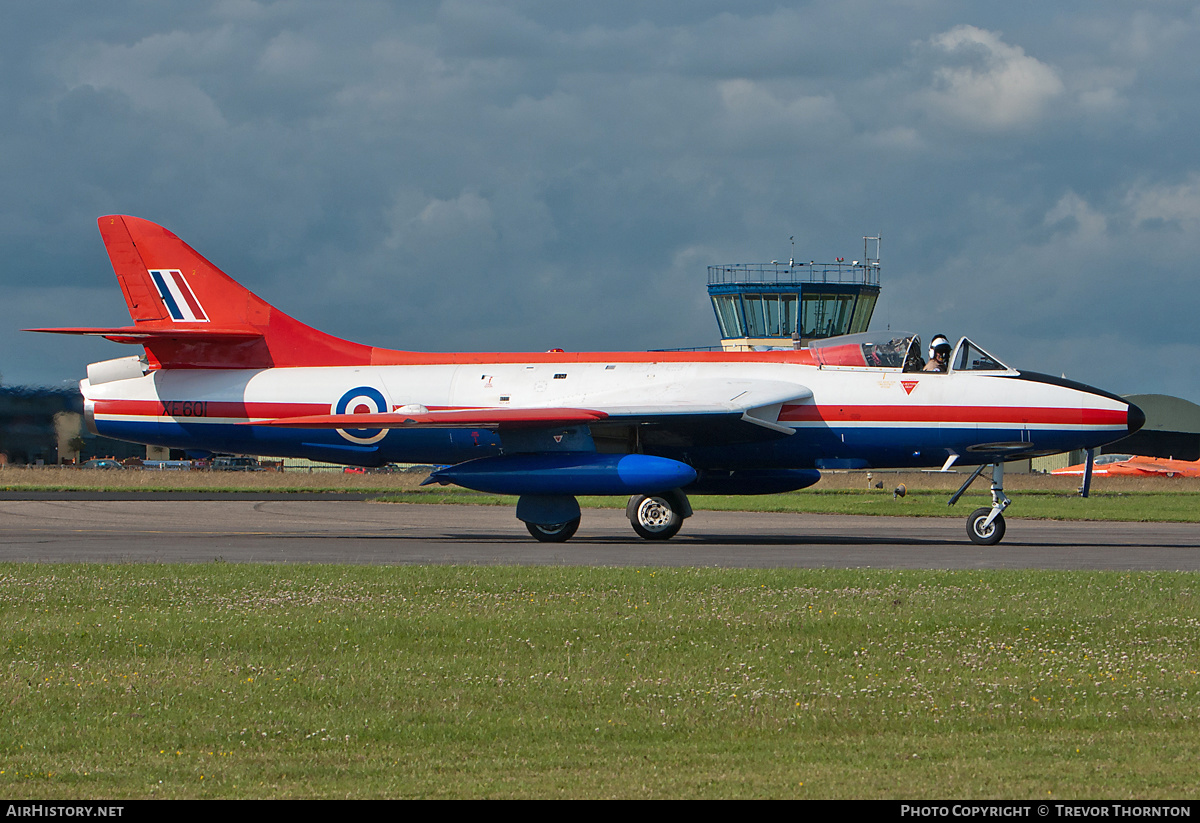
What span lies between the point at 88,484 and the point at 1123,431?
35854mm

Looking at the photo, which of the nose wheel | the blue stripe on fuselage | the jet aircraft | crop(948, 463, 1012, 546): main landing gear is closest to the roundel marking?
the jet aircraft

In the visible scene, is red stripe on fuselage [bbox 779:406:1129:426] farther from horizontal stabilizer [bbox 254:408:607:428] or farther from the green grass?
the green grass

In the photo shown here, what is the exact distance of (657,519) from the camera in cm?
2097

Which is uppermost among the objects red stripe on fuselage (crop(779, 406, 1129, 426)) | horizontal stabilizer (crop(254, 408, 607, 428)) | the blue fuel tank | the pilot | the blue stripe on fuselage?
the pilot

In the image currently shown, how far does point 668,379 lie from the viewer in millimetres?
20938

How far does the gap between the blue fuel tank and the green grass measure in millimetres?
6412

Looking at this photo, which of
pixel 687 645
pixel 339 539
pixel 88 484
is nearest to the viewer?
pixel 687 645

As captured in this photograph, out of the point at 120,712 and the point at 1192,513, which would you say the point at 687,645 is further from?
the point at 1192,513

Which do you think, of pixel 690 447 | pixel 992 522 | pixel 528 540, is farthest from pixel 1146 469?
pixel 528 540

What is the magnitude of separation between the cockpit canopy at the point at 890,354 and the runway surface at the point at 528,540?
2.99 metres

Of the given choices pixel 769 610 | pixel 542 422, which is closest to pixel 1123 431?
pixel 542 422

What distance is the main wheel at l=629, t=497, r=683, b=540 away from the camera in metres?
20.9

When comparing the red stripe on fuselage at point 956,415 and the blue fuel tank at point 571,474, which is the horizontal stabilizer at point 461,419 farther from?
the red stripe on fuselage at point 956,415

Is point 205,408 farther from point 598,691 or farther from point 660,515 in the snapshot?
point 598,691
